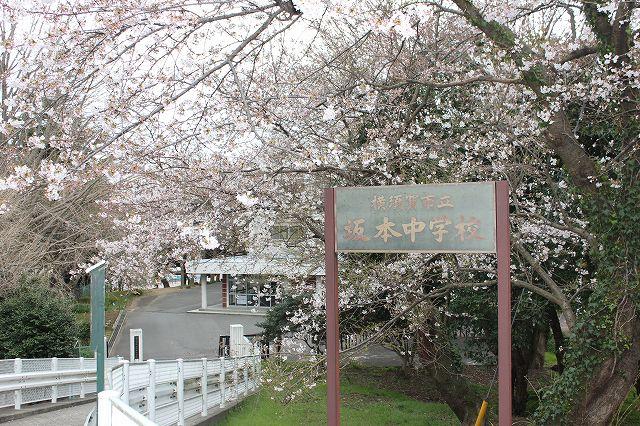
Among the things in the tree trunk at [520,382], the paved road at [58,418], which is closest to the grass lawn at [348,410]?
the tree trunk at [520,382]

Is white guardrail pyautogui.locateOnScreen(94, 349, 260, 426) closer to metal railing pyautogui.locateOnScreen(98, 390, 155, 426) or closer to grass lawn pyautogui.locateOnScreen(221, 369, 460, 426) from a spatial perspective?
metal railing pyautogui.locateOnScreen(98, 390, 155, 426)

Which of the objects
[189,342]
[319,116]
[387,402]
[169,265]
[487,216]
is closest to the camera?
[487,216]

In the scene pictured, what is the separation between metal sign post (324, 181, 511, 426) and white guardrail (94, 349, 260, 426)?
5.95 ft

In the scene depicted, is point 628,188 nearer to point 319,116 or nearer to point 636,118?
point 636,118

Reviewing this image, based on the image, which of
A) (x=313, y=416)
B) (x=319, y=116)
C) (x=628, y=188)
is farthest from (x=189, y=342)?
(x=628, y=188)

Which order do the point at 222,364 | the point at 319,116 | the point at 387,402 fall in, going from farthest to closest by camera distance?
the point at 387,402 < the point at 222,364 < the point at 319,116

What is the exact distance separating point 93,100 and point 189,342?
19.7m

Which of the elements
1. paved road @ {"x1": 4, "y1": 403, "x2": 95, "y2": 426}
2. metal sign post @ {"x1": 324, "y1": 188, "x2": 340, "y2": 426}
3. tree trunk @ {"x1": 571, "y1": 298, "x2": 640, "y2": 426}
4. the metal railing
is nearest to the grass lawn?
paved road @ {"x1": 4, "y1": 403, "x2": 95, "y2": 426}

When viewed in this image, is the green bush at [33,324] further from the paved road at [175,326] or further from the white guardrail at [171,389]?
the paved road at [175,326]

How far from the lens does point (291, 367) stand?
30.9 ft

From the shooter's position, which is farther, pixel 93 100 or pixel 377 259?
pixel 377 259

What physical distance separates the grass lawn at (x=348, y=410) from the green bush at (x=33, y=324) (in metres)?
5.66

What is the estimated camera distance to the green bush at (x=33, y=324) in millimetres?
14289

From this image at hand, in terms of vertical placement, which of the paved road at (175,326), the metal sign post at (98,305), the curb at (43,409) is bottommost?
the paved road at (175,326)
